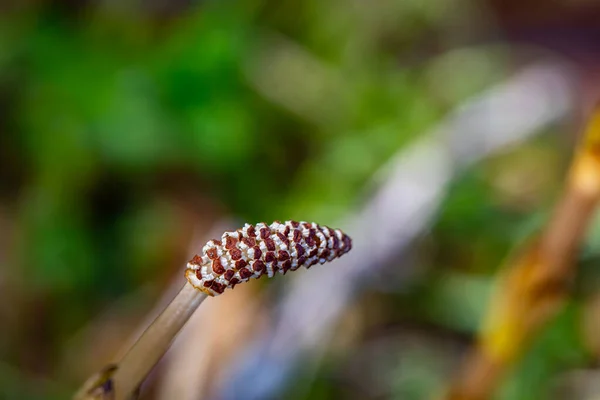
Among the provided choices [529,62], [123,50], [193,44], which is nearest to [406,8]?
[529,62]

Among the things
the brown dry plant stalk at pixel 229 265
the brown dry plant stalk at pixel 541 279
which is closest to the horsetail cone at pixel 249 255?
the brown dry plant stalk at pixel 229 265

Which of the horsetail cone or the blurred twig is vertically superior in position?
the blurred twig

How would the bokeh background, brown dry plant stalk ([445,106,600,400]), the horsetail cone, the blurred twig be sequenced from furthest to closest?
1. the bokeh background
2. the blurred twig
3. brown dry plant stalk ([445,106,600,400])
4. the horsetail cone

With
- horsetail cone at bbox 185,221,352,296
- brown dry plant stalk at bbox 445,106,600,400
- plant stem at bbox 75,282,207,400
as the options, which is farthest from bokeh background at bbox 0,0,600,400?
horsetail cone at bbox 185,221,352,296

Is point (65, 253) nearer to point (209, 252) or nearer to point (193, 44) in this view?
point (193, 44)

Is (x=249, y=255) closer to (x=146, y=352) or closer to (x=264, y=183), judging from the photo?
(x=146, y=352)

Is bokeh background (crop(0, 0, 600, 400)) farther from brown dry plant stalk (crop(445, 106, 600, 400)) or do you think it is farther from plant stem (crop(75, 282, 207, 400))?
plant stem (crop(75, 282, 207, 400))

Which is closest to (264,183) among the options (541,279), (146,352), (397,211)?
(397,211)
